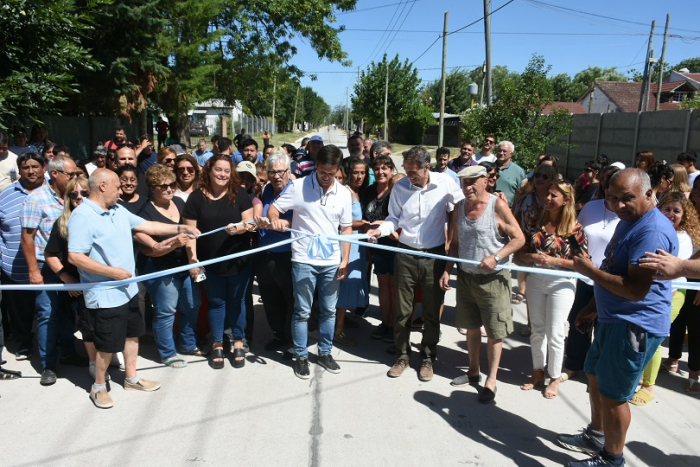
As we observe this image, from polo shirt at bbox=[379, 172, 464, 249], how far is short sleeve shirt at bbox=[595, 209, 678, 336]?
1.60m

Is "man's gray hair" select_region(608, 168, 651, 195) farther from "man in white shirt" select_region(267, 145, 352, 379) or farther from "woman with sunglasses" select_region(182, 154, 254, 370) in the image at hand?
"woman with sunglasses" select_region(182, 154, 254, 370)

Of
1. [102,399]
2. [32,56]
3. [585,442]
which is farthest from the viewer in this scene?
[32,56]

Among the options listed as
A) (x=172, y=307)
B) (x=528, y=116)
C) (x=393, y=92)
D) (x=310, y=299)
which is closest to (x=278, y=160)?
(x=310, y=299)

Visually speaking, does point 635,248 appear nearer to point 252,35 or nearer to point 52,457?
point 52,457

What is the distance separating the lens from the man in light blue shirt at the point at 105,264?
3611mm

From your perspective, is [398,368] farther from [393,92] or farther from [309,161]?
[393,92]

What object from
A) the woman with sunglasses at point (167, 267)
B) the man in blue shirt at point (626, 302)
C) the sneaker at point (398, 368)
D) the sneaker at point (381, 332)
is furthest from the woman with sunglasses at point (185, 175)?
the man in blue shirt at point (626, 302)

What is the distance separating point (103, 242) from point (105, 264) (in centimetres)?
17

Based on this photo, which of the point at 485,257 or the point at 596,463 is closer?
the point at 596,463

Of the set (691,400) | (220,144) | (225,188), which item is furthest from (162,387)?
(220,144)

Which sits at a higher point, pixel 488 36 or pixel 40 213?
pixel 488 36

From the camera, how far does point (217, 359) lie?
466 centimetres

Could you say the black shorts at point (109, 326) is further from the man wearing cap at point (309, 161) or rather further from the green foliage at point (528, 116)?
the green foliage at point (528, 116)

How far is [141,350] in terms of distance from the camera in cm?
504
